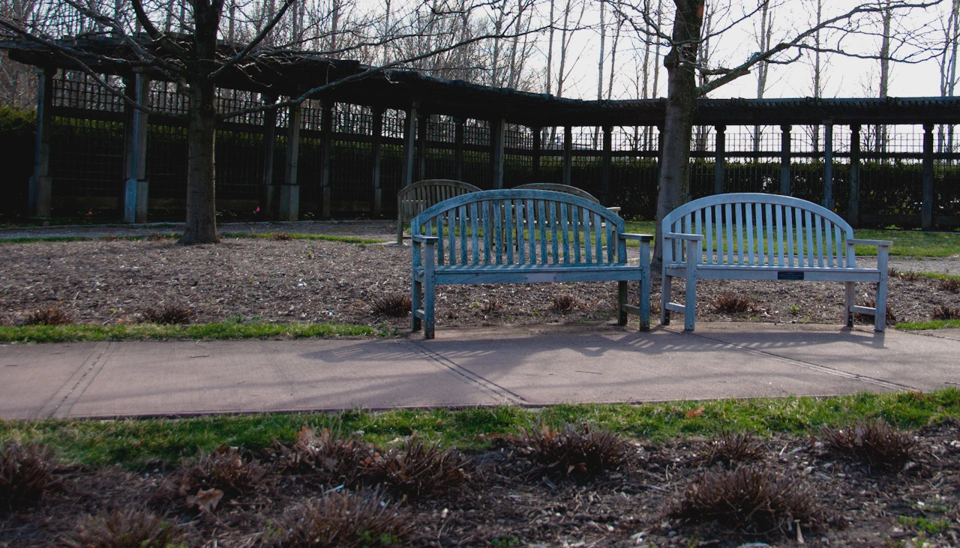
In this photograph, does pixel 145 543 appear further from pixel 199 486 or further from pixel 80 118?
pixel 80 118

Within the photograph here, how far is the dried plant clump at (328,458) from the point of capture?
9.07 ft

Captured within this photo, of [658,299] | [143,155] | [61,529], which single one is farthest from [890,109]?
[61,529]

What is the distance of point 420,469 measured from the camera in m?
2.72

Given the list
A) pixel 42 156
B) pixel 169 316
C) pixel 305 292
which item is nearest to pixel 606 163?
pixel 42 156

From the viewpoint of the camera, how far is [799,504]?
2.53 m

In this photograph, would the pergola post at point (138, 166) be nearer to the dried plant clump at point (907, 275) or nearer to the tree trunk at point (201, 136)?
the tree trunk at point (201, 136)

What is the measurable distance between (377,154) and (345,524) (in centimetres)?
1876

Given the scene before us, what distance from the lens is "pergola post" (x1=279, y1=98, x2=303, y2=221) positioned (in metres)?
17.8

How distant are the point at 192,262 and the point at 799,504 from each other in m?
7.36

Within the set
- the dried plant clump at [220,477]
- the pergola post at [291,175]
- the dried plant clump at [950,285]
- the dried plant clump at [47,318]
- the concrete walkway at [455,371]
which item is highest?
the pergola post at [291,175]

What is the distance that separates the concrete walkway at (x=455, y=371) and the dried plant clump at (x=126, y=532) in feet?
3.79

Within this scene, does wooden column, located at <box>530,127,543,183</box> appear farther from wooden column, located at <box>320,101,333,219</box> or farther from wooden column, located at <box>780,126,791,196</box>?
wooden column, located at <box>320,101,333,219</box>

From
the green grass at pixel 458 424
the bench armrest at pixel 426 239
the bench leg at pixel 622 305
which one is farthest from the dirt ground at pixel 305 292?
the green grass at pixel 458 424

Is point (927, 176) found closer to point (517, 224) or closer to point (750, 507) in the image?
point (517, 224)
